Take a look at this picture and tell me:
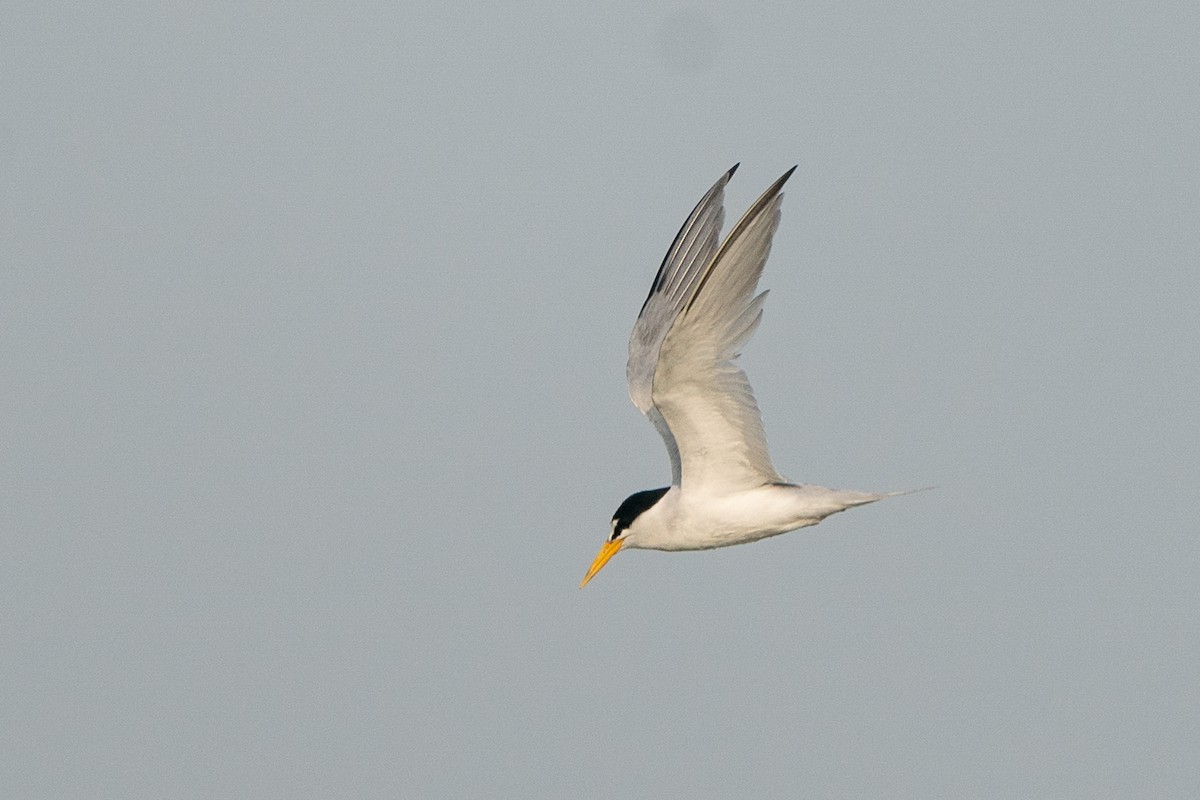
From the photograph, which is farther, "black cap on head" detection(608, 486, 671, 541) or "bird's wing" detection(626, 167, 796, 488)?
"black cap on head" detection(608, 486, 671, 541)

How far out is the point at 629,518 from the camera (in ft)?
40.2

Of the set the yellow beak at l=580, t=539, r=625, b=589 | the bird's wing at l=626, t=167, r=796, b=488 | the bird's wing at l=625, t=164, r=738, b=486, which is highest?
the bird's wing at l=625, t=164, r=738, b=486

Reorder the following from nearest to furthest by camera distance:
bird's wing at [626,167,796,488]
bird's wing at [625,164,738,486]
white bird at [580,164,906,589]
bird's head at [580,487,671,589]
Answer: bird's wing at [626,167,796,488] → white bird at [580,164,906,589] → bird's head at [580,487,671,589] → bird's wing at [625,164,738,486]

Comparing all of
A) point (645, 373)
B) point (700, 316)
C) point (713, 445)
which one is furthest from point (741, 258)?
point (645, 373)

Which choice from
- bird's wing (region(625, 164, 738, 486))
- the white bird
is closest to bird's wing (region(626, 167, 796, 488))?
the white bird

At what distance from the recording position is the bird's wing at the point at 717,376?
10.4m

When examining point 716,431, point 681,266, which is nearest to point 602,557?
point 716,431

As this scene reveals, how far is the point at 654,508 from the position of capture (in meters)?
12.1

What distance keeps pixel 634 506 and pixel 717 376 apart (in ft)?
5.04

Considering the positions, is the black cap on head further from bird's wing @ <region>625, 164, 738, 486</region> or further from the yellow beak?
bird's wing @ <region>625, 164, 738, 486</region>

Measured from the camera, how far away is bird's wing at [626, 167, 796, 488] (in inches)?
411

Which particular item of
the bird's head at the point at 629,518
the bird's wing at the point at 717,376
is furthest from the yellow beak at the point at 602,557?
the bird's wing at the point at 717,376

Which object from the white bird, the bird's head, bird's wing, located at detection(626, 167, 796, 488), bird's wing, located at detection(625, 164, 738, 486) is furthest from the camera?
bird's wing, located at detection(625, 164, 738, 486)

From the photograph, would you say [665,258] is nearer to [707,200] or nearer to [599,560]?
[707,200]
